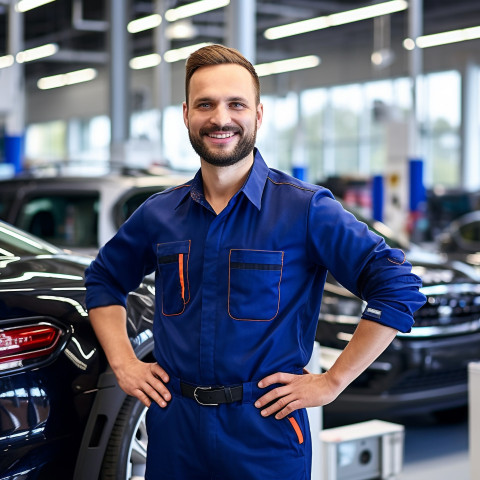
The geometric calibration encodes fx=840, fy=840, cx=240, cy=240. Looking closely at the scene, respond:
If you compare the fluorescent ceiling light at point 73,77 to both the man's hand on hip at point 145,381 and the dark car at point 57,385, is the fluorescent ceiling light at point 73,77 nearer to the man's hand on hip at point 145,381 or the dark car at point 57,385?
the dark car at point 57,385

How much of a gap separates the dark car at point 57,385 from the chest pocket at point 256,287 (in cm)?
71

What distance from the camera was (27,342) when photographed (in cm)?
251

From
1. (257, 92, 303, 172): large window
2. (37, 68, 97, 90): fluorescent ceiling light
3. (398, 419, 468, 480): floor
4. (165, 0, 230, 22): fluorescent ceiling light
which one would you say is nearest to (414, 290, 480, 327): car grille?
(398, 419, 468, 480): floor

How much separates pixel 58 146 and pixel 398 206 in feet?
89.5

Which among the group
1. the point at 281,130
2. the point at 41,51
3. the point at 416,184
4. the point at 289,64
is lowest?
the point at 416,184

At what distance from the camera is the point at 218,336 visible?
7.13 ft

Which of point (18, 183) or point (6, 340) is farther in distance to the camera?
point (18, 183)

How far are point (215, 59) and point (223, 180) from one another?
322 mm

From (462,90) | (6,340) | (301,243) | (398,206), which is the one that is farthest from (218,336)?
(462,90)

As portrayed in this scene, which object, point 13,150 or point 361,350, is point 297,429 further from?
point 13,150

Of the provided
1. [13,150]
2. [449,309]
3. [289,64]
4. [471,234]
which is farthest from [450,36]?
[449,309]

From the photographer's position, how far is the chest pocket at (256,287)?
2.17 metres

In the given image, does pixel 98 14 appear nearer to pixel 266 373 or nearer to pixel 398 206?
pixel 398 206

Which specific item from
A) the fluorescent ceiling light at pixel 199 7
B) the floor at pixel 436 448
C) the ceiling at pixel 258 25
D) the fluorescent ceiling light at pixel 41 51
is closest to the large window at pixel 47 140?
the ceiling at pixel 258 25
